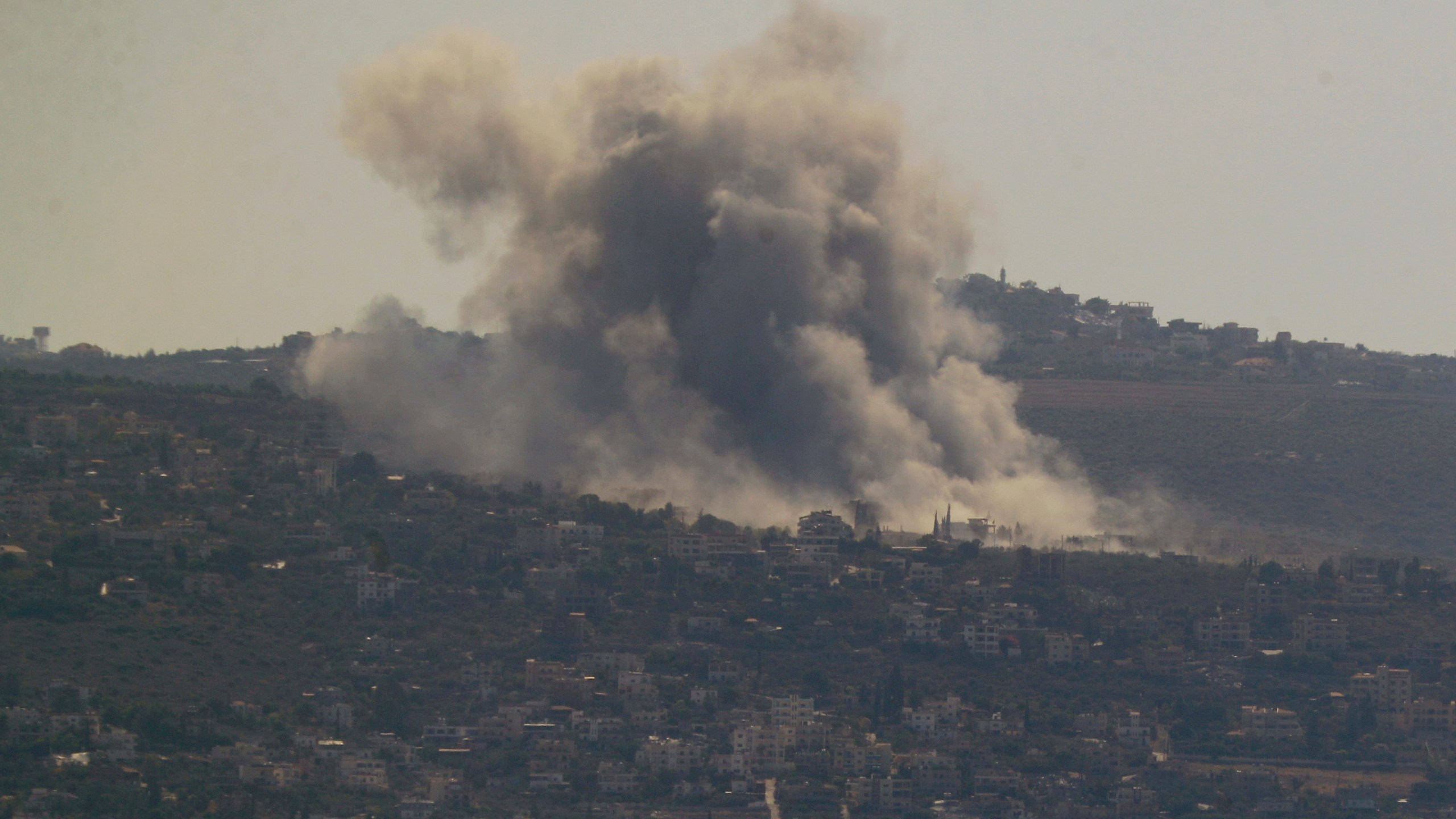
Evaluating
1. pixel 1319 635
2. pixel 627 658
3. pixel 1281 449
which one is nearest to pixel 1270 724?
pixel 1319 635

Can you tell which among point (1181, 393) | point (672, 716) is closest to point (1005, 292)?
point (1181, 393)

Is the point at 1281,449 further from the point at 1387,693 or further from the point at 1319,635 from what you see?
the point at 1387,693

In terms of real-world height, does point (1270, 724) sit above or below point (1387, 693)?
below

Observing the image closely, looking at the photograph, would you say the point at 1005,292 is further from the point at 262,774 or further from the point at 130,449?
the point at 262,774

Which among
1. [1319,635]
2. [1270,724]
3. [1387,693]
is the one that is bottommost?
[1270,724]

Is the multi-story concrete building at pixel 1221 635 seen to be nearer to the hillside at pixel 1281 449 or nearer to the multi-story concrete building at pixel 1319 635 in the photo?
the multi-story concrete building at pixel 1319 635

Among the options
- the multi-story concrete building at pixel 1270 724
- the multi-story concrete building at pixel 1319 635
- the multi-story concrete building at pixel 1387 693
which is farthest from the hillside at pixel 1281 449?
the multi-story concrete building at pixel 1270 724

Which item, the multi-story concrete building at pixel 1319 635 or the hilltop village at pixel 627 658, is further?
the multi-story concrete building at pixel 1319 635

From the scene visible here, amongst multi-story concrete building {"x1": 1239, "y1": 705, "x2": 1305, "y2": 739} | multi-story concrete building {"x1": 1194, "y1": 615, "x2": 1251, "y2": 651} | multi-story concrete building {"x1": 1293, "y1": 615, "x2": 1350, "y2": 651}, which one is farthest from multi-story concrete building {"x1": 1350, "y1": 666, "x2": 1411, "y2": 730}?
multi-story concrete building {"x1": 1194, "y1": 615, "x2": 1251, "y2": 651}
